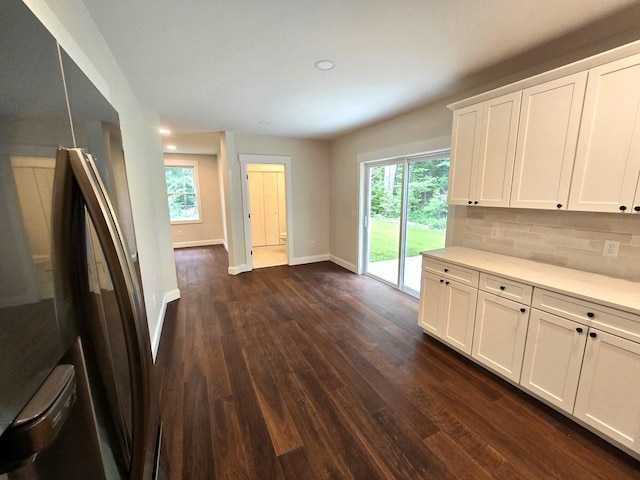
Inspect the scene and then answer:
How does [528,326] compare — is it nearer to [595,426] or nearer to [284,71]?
[595,426]

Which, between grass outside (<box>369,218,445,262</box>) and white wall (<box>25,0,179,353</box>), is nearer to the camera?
white wall (<box>25,0,179,353</box>)

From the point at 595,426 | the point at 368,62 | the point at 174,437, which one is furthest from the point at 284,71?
the point at 595,426

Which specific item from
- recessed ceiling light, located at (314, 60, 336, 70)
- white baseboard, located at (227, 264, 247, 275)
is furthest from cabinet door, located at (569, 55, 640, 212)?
white baseboard, located at (227, 264, 247, 275)

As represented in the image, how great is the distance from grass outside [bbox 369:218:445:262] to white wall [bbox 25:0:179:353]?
312 centimetres

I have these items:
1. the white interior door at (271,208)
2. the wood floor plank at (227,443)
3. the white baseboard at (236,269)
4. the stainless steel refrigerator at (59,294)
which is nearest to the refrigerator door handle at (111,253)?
the stainless steel refrigerator at (59,294)

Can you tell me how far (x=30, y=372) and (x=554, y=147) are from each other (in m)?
2.71

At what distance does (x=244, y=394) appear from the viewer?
2.08 meters

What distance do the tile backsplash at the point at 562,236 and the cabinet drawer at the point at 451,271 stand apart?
0.56m

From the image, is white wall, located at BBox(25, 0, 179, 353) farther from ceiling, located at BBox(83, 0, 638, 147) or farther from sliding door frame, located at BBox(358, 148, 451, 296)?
sliding door frame, located at BBox(358, 148, 451, 296)

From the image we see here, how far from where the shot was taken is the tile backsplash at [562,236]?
1.87 meters

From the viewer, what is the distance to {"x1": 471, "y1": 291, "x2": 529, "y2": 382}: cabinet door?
199cm

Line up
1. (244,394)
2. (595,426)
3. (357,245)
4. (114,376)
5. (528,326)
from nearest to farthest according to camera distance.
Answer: (114,376)
(595,426)
(528,326)
(244,394)
(357,245)

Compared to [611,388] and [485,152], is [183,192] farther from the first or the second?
[611,388]

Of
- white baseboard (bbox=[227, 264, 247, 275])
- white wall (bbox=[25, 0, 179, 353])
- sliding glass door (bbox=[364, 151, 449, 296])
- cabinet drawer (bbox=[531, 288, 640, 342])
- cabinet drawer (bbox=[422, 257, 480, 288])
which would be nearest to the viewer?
white wall (bbox=[25, 0, 179, 353])
